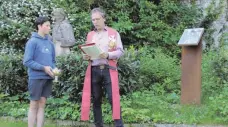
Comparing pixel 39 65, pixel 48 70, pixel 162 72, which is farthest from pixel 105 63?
pixel 162 72

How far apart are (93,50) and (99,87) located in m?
0.69

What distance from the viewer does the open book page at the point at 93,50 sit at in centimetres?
511

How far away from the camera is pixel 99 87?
5594 mm

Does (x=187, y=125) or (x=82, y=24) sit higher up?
(x=82, y=24)

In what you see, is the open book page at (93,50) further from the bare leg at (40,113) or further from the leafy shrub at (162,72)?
the leafy shrub at (162,72)

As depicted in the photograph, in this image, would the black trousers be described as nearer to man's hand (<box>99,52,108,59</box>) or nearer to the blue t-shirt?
man's hand (<box>99,52,108,59</box>)

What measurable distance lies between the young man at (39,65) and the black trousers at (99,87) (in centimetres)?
62

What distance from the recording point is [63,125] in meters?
6.36

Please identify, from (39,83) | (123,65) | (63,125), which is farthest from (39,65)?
(123,65)

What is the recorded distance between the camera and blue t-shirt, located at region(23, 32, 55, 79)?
5223 millimetres

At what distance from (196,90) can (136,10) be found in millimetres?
5444

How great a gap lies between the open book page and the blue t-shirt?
0.57 meters

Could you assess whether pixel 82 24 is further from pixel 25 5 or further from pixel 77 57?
pixel 77 57

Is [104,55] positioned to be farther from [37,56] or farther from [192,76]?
[192,76]
